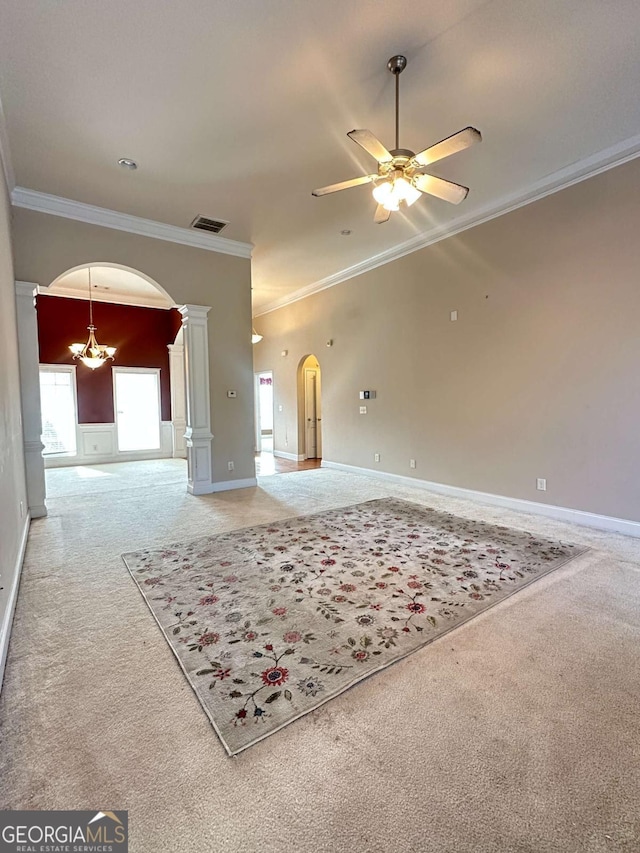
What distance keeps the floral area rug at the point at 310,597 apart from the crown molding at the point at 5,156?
361cm

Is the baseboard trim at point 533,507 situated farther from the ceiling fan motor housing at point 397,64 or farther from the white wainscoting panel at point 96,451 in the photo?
the white wainscoting panel at point 96,451

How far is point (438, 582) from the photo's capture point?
278 centimetres

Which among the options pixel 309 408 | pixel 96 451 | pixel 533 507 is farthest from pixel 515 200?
pixel 96 451

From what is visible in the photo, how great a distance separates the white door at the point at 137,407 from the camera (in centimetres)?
881

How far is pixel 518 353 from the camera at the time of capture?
450cm

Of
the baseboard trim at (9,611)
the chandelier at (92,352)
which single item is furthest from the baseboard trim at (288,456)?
the baseboard trim at (9,611)

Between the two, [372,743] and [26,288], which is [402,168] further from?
[26,288]

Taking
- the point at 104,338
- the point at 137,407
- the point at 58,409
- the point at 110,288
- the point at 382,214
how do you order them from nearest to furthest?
the point at 382,214, the point at 110,288, the point at 58,409, the point at 104,338, the point at 137,407

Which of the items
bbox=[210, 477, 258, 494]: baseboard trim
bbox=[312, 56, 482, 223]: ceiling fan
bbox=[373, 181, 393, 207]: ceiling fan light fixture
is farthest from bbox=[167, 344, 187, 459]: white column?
bbox=[373, 181, 393, 207]: ceiling fan light fixture

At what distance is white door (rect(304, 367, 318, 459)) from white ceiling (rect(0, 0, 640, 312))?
182 inches

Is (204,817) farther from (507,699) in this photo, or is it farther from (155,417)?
(155,417)

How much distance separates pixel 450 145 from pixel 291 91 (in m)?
1.32

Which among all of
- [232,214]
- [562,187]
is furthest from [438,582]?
[232,214]

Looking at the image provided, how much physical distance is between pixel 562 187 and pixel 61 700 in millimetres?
5708
